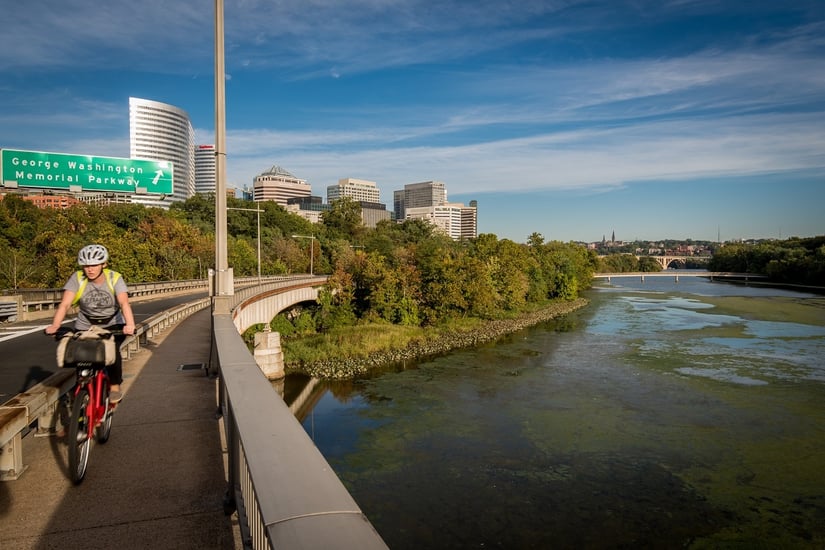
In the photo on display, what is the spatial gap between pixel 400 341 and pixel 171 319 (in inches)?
842

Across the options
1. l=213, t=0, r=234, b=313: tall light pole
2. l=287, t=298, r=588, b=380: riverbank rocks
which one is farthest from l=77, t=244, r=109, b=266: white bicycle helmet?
l=287, t=298, r=588, b=380: riverbank rocks

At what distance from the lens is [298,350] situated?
35625 millimetres

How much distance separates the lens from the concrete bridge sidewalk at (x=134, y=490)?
14.3ft

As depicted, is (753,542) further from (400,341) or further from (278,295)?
(278,295)

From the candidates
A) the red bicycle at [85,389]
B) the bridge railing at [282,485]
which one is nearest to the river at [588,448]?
the red bicycle at [85,389]

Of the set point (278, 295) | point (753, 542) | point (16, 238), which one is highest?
point (16, 238)

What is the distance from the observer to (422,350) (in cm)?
3859

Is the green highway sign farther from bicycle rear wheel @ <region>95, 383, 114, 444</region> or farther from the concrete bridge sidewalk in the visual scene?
bicycle rear wheel @ <region>95, 383, 114, 444</region>

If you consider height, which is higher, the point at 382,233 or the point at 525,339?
the point at 382,233

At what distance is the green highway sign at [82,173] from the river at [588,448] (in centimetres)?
1534

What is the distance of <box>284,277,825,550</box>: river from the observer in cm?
1405

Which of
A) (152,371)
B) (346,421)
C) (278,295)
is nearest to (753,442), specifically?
(346,421)

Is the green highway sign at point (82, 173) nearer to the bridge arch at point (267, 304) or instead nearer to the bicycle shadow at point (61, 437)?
the bridge arch at point (267, 304)

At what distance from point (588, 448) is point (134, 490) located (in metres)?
16.7
